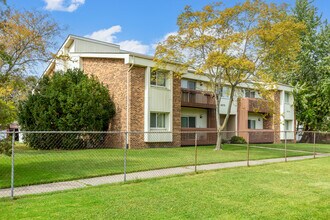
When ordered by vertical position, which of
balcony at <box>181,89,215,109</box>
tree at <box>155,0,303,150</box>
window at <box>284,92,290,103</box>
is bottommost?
balcony at <box>181,89,215,109</box>

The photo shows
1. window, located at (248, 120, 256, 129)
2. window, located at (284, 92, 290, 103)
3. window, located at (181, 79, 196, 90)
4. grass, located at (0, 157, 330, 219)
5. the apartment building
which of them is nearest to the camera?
grass, located at (0, 157, 330, 219)

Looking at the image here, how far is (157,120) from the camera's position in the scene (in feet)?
73.3

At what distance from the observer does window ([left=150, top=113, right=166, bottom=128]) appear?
22.0m

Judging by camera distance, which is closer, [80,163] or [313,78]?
[80,163]

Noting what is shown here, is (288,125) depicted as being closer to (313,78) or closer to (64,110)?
(313,78)

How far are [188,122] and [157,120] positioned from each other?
537 cm

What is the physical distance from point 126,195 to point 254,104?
25435 millimetres

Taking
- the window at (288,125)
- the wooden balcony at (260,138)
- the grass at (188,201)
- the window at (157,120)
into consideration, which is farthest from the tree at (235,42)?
the window at (288,125)

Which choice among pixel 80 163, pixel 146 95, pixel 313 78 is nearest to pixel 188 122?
pixel 146 95

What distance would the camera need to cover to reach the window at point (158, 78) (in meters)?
21.9

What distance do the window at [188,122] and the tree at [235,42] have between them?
19.1 feet

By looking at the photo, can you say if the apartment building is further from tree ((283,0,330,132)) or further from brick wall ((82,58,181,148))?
tree ((283,0,330,132))

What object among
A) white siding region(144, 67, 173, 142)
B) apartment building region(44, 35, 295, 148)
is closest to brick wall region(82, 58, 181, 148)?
apartment building region(44, 35, 295, 148)

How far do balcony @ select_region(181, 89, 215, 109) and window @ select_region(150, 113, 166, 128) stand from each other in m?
2.93
